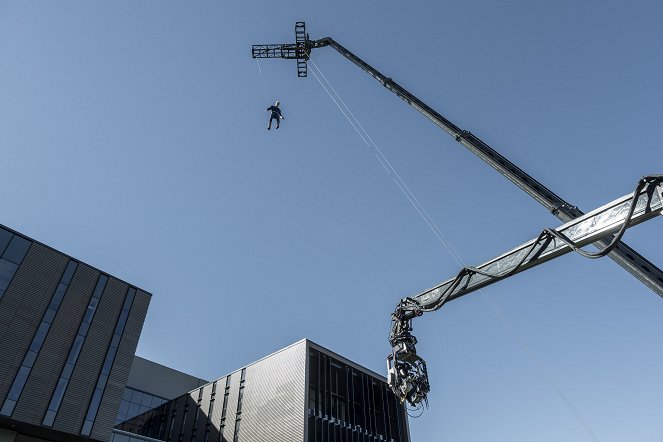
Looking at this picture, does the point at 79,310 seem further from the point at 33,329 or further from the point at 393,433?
the point at 393,433

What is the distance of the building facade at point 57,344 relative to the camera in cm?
3197

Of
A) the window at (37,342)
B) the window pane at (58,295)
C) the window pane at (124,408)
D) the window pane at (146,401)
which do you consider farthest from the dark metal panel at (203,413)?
the window pane at (58,295)

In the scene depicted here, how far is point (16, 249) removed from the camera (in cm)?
3591

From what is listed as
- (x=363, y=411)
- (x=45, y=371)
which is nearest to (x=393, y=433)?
(x=363, y=411)

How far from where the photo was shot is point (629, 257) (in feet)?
37.3

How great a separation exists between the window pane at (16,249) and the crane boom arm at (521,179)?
102 ft

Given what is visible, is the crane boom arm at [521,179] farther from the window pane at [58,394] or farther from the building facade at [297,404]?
the window pane at [58,394]

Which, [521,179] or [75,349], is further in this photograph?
[75,349]

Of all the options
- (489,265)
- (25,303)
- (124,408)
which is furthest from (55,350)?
(489,265)

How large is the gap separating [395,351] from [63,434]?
32899 millimetres

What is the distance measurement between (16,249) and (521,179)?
39.1 meters

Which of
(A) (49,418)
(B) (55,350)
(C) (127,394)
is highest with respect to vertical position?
(C) (127,394)

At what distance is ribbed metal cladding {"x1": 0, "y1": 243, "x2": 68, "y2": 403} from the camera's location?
105 feet

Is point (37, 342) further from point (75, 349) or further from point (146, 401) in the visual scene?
point (146, 401)
